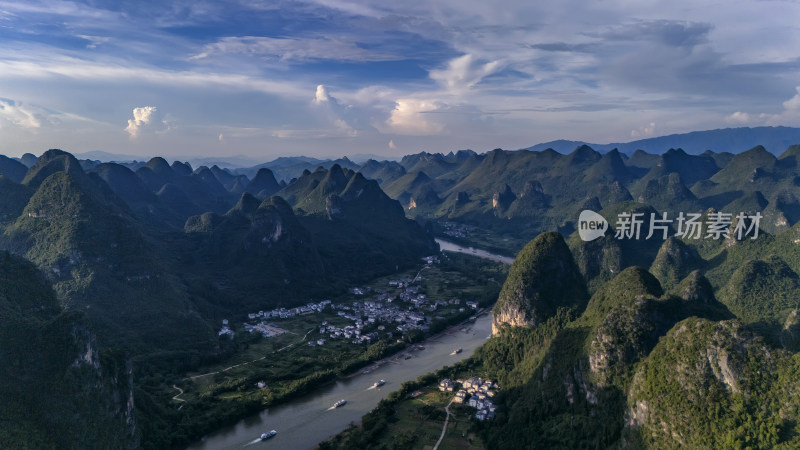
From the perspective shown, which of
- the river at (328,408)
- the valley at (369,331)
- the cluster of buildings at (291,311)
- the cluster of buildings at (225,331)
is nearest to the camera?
the valley at (369,331)

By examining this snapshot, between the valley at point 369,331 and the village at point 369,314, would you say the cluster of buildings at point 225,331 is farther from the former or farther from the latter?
the valley at point 369,331

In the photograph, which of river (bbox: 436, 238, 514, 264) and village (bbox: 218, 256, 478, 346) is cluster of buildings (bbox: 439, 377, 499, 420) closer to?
village (bbox: 218, 256, 478, 346)

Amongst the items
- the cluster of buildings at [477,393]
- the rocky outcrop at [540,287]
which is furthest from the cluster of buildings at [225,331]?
the rocky outcrop at [540,287]

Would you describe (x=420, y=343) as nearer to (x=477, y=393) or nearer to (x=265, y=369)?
(x=477, y=393)

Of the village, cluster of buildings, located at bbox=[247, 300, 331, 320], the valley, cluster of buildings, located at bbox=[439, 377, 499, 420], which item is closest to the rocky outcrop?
the valley

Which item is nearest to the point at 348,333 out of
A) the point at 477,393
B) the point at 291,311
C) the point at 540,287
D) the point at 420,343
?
the point at 420,343

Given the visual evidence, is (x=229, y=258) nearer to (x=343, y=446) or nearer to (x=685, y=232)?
(x=343, y=446)
